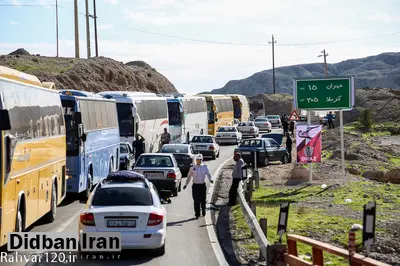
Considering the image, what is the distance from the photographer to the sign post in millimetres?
28125

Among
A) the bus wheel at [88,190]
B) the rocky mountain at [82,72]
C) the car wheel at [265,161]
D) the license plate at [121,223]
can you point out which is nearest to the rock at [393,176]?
the car wheel at [265,161]

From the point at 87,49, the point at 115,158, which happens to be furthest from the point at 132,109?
the point at 87,49

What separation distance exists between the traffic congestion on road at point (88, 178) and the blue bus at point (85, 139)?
0.10 feet

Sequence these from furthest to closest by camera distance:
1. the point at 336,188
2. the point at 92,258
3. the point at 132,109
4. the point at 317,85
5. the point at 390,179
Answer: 1. the point at 132,109
2. the point at 390,179
3. the point at 317,85
4. the point at 336,188
5. the point at 92,258

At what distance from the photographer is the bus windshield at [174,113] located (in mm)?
48688

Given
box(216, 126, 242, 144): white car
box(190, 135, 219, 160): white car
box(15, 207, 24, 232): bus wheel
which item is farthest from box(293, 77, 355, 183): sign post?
box(216, 126, 242, 144): white car

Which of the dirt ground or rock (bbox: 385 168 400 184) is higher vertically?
the dirt ground

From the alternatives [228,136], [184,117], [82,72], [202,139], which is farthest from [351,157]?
[82,72]

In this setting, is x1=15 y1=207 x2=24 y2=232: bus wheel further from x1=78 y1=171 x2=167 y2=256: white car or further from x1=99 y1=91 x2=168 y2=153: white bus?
x1=99 y1=91 x2=168 y2=153: white bus

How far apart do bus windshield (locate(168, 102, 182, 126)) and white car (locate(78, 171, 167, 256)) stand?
34789 millimetres

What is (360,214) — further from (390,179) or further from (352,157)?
(352,157)

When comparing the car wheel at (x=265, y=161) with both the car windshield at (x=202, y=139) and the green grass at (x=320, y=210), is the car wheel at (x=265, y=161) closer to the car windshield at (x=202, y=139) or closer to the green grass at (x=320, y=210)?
the car windshield at (x=202, y=139)

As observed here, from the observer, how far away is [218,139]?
57.3 metres

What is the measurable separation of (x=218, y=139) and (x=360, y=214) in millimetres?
37436
